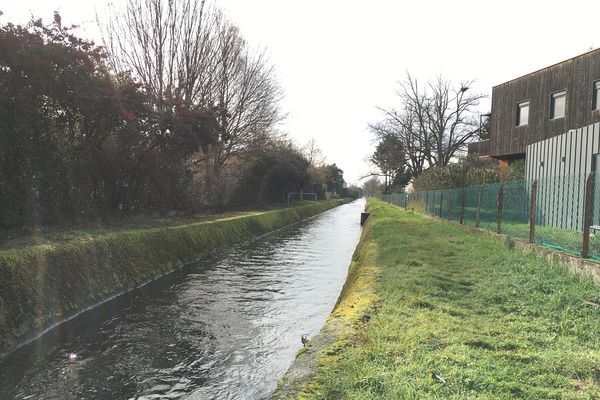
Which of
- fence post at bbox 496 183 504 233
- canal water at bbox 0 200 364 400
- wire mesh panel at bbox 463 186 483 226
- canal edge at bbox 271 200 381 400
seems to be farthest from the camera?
wire mesh panel at bbox 463 186 483 226

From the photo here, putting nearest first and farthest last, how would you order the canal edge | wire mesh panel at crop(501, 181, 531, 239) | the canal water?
the canal edge
the canal water
wire mesh panel at crop(501, 181, 531, 239)

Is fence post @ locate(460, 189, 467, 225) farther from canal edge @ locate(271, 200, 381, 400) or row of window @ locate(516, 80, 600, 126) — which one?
canal edge @ locate(271, 200, 381, 400)

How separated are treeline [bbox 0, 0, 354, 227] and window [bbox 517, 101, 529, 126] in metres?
15.3

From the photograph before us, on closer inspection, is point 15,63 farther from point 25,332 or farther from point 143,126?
point 25,332

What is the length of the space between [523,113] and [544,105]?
172 centimetres

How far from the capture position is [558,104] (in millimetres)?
19250

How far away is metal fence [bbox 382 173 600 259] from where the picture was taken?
6.42 meters

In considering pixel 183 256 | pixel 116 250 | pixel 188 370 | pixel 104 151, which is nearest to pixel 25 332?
pixel 188 370

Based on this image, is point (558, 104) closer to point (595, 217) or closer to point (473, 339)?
point (595, 217)

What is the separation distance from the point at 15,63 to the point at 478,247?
35.0ft

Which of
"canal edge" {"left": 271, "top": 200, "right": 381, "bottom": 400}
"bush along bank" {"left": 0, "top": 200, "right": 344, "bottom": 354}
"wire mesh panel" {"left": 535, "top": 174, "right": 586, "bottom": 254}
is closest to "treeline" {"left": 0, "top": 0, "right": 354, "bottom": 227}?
"bush along bank" {"left": 0, "top": 200, "right": 344, "bottom": 354}

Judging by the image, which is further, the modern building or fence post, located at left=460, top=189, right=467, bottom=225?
the modern building

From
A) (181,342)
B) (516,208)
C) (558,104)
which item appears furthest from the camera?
(558,104)

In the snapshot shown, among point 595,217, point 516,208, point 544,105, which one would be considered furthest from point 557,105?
point 595,217
